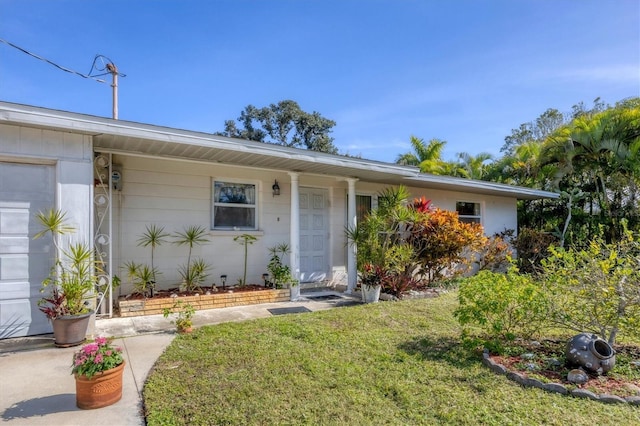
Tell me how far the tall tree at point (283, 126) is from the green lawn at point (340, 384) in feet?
79.4

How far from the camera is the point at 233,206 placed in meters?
7.51

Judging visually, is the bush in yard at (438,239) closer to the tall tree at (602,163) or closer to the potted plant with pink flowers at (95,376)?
the tall tree at (602,163)

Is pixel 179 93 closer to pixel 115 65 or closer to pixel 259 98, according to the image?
pixel 115 65

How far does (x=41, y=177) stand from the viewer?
471cm

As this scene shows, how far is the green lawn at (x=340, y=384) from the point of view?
9.25 ft

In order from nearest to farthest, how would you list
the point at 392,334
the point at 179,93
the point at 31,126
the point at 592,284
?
the point at 592,284, the point at 31,126, the point at 392,334, the point at 179,93

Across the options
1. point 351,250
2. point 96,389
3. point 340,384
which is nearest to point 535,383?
point 340,384

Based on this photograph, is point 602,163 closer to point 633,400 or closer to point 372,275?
point 372,275

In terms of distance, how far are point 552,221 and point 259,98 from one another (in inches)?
838

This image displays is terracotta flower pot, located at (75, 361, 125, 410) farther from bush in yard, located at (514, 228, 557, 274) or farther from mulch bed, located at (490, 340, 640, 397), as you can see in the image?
bush in yard, located at (514, 228, 557, 274)

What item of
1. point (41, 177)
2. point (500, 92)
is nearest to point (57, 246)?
point (41, 177)

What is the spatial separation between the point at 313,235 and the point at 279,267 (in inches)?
57.8

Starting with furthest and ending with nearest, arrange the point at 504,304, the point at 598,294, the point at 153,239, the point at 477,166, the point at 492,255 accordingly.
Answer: the point at 477,166, the point at 492,255, the point at 153,239, the point at 504,304, the point at 598,294

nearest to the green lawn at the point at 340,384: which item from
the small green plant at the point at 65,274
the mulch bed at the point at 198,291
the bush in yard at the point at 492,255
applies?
the small green plant at the point at 65,274
